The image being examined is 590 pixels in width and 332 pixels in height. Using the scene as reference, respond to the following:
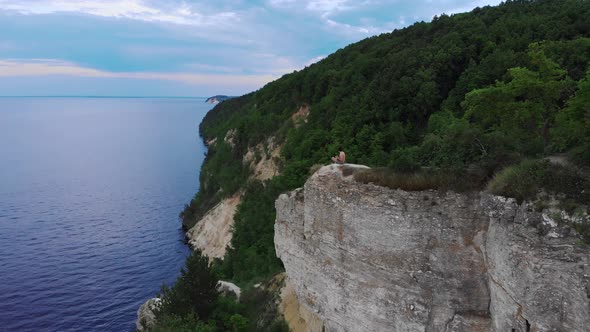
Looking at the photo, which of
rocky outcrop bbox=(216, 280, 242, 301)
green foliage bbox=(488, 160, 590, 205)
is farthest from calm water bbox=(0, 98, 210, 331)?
green foliage bbox=(488, 160, 590, 205)

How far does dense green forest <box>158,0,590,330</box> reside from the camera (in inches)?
527

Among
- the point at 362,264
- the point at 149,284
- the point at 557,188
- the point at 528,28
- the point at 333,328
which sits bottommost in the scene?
the point at 149,284

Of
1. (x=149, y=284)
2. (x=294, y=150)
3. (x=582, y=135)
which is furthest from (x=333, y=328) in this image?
(x=149, y=284)

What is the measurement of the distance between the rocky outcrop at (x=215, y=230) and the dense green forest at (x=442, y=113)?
240 centimetres

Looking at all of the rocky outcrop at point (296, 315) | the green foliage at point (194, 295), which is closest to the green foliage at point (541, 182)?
the rocky outcrop at point (296, 315)

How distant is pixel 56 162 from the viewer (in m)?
94.6

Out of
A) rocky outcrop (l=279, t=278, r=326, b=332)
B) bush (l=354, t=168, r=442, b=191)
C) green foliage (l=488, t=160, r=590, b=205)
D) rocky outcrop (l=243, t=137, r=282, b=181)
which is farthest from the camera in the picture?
rocky outcrop (l=243, t=137, r=282, b=181)

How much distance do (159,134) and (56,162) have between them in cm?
6448

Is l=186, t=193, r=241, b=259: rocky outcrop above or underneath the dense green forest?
underneath

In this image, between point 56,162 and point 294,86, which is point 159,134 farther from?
point 294,86

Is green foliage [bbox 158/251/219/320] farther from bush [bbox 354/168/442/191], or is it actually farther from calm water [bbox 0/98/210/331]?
bush [bbox 354/168/442/191]

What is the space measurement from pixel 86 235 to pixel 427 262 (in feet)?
164

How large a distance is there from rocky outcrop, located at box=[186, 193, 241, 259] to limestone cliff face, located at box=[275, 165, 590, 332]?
26.4 m

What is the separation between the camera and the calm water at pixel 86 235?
3656cm
